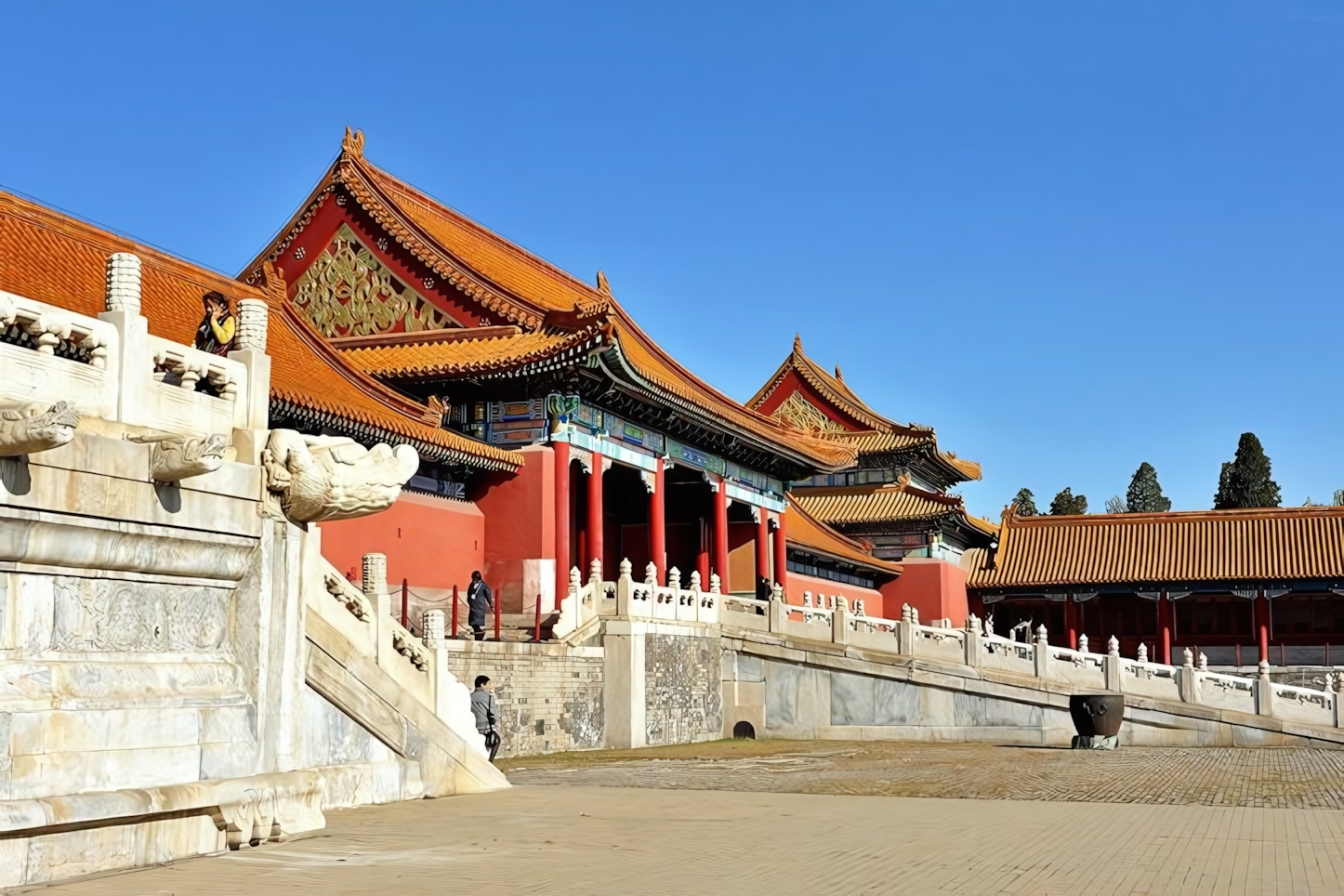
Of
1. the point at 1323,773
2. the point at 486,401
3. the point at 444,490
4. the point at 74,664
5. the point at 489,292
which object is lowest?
the point at 1323,773

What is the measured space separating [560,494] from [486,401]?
80.5 inches

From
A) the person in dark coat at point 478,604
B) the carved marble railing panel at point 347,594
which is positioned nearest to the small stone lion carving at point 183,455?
the carved marble railing panel at point 347,594

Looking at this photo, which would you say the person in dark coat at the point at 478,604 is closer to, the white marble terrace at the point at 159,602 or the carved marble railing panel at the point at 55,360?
the white marble terrace at the point at 159,602

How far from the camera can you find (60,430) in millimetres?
7707

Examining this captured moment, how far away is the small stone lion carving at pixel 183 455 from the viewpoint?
28.6ft

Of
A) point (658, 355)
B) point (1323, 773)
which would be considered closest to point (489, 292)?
point (658, 355)

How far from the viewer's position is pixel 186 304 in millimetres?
20141

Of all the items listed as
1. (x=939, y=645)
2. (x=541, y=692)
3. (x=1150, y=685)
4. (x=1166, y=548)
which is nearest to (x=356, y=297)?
(x=541, y=692)

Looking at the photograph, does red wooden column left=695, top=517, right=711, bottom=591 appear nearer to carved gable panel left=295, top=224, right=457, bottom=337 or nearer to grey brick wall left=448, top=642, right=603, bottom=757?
carved gable panel left=295, top=224, right=457, bottom=337

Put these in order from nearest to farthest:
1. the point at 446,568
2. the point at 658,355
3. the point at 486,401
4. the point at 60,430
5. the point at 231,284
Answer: the point at 60,430 < the point at 231,284 < the point at 446,568 < the point at 486,401 < the point at 658,355

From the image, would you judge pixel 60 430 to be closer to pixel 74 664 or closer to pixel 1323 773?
pixel 74 664

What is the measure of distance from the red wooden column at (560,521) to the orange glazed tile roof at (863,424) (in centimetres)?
1883

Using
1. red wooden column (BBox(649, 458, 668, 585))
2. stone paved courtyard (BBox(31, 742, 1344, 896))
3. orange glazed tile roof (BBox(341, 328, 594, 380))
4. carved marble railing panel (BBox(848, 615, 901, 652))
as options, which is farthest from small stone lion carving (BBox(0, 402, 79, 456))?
red wooden column (BBox(649, 458, 668, 585))

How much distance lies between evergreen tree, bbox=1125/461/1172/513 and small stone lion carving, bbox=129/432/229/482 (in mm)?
72650
